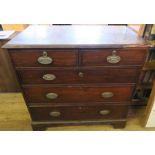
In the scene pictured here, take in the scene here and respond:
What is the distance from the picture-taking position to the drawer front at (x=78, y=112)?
127 centimetres

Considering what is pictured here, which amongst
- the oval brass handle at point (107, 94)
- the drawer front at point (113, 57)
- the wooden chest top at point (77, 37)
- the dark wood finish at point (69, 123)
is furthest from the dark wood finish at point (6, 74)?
the oval brass handle at point (107, 94)

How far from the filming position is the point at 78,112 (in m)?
1.31

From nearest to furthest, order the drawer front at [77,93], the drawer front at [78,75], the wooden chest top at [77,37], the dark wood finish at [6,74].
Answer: the wooden chest top at [77,37] < the drawer front at [78,75] < the drawer front at [77,93] < the dark wood finish at [6,74]

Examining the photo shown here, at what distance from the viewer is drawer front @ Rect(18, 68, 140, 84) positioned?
102 cm

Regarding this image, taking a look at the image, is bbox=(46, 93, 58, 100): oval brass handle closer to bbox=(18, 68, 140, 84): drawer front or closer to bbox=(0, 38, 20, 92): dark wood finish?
bbox=(18, 68, 140, 84): drawer front

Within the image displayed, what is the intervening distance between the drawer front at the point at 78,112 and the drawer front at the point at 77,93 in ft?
0.28

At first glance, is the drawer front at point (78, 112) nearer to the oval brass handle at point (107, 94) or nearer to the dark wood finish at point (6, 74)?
the oval brass handle at point (107, 94)

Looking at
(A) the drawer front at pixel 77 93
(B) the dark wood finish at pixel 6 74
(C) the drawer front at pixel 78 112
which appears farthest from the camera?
(B) the dark wood finish at pixel 6 74

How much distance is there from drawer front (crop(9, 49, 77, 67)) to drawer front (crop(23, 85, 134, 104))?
21 cm

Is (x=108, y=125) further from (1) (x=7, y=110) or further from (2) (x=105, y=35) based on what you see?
(1) (x=7, y=110)

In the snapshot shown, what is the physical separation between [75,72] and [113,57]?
0.27m

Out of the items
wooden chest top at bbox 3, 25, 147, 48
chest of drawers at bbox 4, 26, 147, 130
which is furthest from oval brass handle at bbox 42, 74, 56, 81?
wooden chest top at bbox 3, 25, 147, 48
